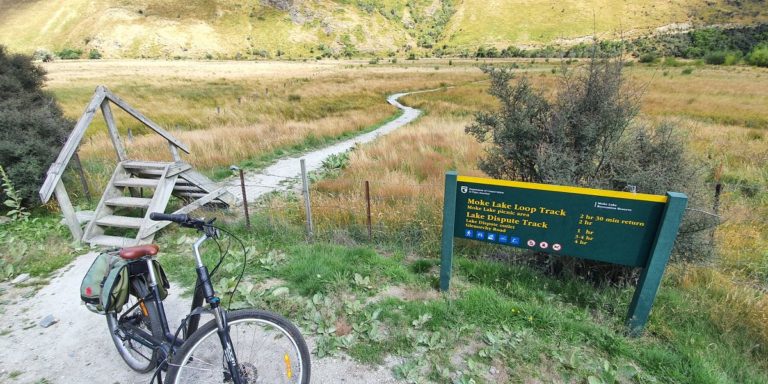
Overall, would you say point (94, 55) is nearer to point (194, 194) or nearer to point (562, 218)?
point (194, 194)

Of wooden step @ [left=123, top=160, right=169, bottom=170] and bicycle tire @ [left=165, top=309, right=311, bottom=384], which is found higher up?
wooden step @ [left=123, top=160, right=169, bottom=170]

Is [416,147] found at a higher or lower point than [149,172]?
lower

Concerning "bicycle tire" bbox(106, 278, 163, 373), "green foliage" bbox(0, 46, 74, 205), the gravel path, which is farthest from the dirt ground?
"green foliage" bbox(0, 46, 74, 205)

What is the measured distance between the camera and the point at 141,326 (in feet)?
9.61

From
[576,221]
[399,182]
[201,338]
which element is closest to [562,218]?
[576,221]

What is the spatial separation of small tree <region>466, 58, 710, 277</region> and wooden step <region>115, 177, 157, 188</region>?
18.1 ft

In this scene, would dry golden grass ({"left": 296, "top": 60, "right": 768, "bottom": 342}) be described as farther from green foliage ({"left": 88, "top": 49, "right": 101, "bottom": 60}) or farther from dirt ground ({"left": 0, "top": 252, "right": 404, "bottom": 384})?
green foliage ({"left": 88, "top": 49, "right": 101, "bottom": 60})

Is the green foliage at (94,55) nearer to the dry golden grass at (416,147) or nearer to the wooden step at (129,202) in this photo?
the dry golden grass at (416,147)

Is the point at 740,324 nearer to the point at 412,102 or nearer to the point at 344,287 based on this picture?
the point at 344,287

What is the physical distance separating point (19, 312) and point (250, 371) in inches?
129

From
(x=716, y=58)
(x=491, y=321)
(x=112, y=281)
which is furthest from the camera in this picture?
(x=716, y=58)

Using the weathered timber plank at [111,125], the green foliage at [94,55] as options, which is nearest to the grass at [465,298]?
the weathered timber plank at [111,125]

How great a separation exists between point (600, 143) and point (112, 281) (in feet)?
16.6

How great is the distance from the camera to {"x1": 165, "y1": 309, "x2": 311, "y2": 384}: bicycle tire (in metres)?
2.29
